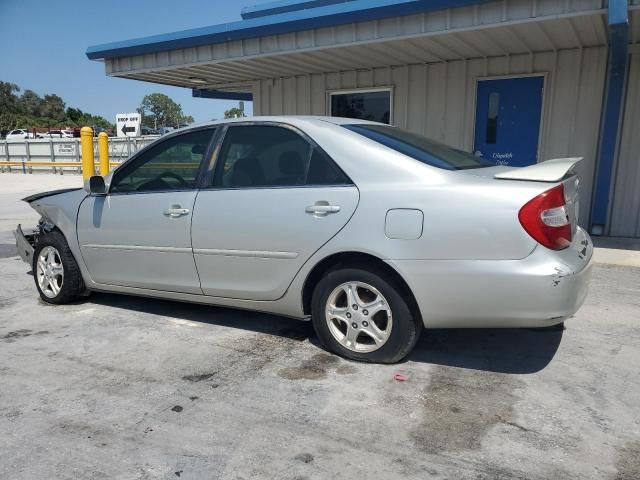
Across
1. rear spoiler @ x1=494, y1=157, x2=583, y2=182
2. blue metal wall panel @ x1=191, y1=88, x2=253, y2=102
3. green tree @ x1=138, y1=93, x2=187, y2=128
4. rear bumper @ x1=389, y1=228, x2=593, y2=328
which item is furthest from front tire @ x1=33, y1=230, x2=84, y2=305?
green tree @ x1=138, y1=93, x2=187, y2=128

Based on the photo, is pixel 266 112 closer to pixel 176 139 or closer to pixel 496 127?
pixel 496 127

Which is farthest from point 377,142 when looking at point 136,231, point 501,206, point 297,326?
point 136,231

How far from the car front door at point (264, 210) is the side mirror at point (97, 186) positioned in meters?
1.02

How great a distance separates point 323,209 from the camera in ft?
11.0

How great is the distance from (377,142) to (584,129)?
216 inches

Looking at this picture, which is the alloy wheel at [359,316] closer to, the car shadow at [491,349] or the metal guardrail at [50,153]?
the car shadow at [491,349]

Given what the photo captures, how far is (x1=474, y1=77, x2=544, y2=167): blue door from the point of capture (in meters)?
7.89

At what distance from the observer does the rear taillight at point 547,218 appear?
2840 mm

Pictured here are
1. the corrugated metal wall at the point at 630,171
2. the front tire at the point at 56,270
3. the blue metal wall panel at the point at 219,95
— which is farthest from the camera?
the blue metal wall panel at the point at 219,95

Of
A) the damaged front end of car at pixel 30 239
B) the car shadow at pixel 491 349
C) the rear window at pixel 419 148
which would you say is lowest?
the car shadow at pixel 491 349

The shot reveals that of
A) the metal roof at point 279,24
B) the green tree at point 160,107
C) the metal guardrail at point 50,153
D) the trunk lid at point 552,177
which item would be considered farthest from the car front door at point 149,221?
the green tree at point 160,107

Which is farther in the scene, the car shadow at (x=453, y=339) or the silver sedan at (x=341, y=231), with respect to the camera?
the car shadow at (x=453, y=339)

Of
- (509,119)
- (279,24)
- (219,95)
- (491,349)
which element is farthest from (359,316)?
(219,95)

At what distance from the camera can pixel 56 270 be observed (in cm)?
475
